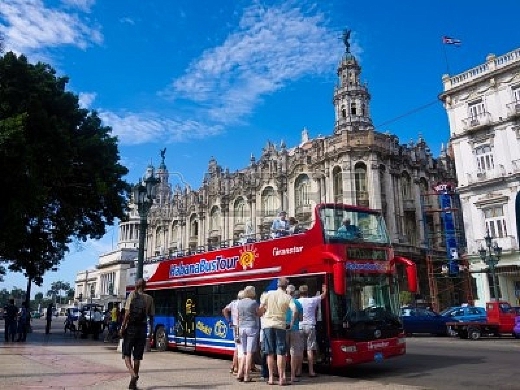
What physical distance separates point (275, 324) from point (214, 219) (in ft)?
159

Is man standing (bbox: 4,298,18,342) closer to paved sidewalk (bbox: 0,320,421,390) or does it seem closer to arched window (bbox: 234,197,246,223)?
paved sidewalk (bbox: 0,320,421,390)

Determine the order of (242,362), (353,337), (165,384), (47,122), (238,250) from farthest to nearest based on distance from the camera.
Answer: (47,122) → (238,250) → (353,337) → (242,362) → (165,384)

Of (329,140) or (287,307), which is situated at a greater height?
(329,140)

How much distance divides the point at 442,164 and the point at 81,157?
3920 centimetres

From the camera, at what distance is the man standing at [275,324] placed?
892cm

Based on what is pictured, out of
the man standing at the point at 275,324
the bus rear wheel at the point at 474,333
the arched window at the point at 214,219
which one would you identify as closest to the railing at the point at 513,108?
the bus rear wheel at the point at 474,333

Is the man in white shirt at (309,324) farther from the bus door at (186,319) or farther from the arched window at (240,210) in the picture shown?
the arched window at (240,210)

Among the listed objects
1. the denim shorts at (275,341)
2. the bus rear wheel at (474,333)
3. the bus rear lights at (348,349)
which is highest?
the denim shorts at (275,341)

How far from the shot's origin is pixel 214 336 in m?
13.8

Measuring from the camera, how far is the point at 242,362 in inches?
370

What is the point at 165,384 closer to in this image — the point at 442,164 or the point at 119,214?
the point at 119,214

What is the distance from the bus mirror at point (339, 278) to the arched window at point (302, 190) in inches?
1352

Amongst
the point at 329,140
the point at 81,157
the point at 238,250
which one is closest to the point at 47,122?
the point at 81,157

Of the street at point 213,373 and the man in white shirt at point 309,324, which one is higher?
the man in white shirt at point 309,324
